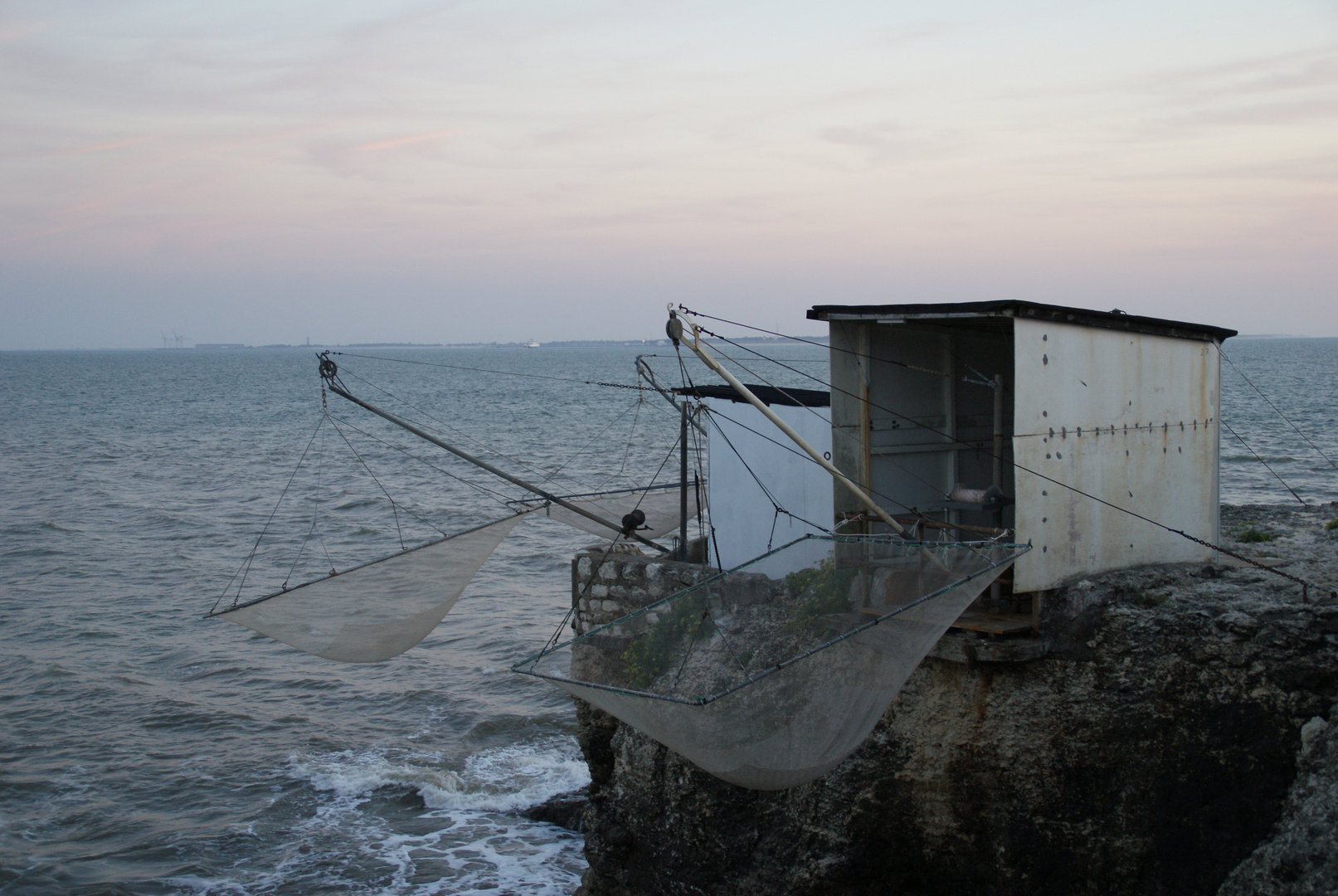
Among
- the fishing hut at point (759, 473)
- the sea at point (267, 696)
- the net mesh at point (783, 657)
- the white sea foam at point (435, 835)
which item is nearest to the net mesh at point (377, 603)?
the white sea foam at point (435, 835)

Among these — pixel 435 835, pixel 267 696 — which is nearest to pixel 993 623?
pixel 435 835

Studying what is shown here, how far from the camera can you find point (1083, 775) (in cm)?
729

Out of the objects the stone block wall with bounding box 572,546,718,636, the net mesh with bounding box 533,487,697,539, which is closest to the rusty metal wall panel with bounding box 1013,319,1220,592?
the stone block wall with bounding box 572,546,718,636

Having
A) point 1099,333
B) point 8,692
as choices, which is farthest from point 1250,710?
point 8,692

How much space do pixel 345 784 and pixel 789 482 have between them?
7.17 meters

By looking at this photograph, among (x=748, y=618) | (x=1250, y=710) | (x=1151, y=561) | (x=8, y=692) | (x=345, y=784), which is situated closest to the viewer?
(x=1250, y=710)

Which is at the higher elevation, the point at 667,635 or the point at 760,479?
the point at 760,479

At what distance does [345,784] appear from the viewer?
44.3 ft

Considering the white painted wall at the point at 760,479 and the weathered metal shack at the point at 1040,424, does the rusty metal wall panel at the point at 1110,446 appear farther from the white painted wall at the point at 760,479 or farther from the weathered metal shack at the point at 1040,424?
the white painted wall at the point at 760,479

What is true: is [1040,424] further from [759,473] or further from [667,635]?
[759,473]

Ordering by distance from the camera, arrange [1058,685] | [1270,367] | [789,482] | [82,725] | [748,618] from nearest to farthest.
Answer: [1058,685]
[748,618]
[789,482]
[82,725]
[1270,367]

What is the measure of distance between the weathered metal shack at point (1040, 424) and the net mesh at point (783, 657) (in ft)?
3.42

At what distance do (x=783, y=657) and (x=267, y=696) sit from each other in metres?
11.7

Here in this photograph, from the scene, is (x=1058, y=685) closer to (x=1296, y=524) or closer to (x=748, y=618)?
(x=748, y=618)
